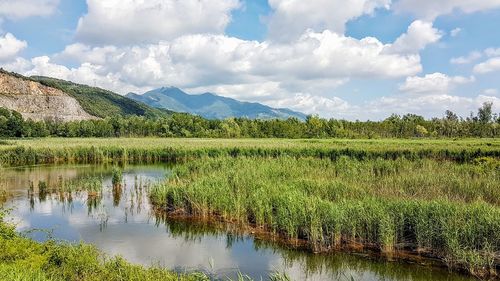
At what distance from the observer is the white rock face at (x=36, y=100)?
124m

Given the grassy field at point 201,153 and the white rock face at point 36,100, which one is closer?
the grassy field at point 201,153

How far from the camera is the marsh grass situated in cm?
1169

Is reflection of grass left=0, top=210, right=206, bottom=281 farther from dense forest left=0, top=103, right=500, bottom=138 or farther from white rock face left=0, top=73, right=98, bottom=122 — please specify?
white rock face left=0, top=73, right=98, bottom=122

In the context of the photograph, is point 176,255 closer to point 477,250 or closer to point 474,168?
point 477,250

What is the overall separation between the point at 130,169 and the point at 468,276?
31.4 meters

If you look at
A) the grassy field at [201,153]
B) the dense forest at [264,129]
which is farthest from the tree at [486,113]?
the grassy field at [201,153]

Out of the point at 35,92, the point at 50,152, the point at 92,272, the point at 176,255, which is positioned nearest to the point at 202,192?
the point at 176,255

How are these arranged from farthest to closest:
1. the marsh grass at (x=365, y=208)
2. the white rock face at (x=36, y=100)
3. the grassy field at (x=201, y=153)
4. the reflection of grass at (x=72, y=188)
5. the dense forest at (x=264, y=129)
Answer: the white rock face at (x=36, y=100), the dense forest at (x=264, y=129), the grassy field at (x=201, y=153), the reflection of grass at (x=72, y=188), the marsh grass at (x=365, y=208)

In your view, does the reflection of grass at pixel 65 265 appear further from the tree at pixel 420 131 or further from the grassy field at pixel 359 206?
the tree at pixel 420 131

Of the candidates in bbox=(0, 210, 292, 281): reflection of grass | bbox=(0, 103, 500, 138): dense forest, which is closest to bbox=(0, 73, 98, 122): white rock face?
bbox=(0, 103, 500, 138): dense forest

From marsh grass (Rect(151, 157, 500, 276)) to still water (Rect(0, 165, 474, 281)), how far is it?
0.87m

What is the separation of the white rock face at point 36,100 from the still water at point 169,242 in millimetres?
112789

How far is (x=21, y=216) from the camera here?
60.6 ft

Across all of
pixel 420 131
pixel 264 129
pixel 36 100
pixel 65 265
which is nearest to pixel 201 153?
pixel 65 265
